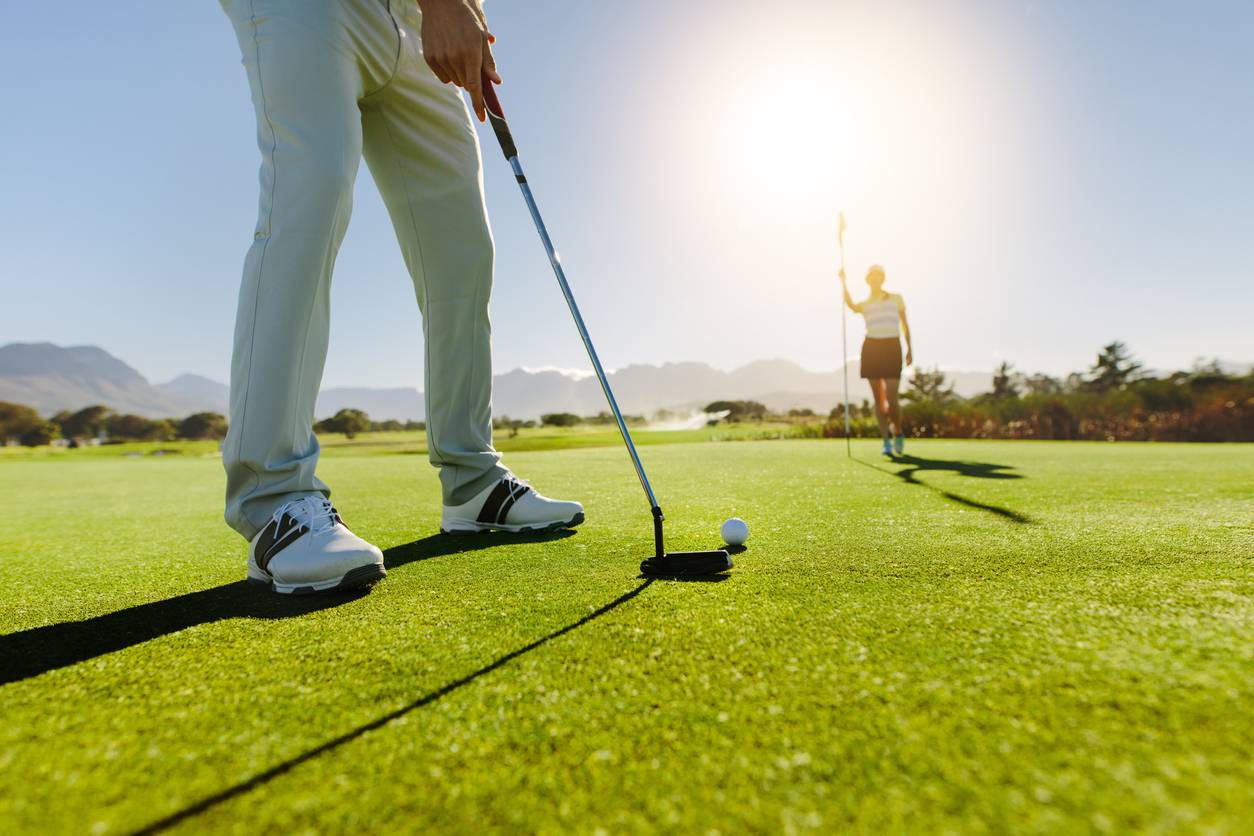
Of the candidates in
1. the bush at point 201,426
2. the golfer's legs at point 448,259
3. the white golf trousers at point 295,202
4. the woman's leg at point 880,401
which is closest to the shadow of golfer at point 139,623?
the white golf trousers at point 295,202

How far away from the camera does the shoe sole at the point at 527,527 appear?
251 centimetres

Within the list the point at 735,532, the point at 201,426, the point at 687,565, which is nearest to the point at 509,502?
the point at 735,532

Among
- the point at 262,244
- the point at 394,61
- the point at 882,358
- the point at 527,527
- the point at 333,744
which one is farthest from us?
the point at 882,358

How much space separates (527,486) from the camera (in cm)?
259

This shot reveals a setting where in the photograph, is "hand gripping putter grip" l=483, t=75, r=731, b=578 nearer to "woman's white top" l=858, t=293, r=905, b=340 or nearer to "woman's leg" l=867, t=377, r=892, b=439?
"woman's leg" l=867, t=377, r=892, b=439

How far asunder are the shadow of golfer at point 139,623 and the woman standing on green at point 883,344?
697 cm

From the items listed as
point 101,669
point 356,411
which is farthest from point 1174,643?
point 356,411

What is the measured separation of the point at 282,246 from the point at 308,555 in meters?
0.86

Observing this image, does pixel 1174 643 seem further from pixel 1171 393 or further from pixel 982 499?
pixel 1171 393

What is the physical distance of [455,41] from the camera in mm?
2123

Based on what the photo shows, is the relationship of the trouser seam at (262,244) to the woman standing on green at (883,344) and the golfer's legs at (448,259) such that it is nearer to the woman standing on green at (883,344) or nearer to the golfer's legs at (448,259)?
the golfer's legs at (448,259)

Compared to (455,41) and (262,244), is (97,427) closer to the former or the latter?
(262,244)

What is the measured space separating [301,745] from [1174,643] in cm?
132

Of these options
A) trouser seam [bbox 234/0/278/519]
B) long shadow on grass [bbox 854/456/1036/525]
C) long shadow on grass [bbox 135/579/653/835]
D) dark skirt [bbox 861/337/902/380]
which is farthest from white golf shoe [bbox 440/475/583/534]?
dark skirt [bbox 861/337/902/380]
